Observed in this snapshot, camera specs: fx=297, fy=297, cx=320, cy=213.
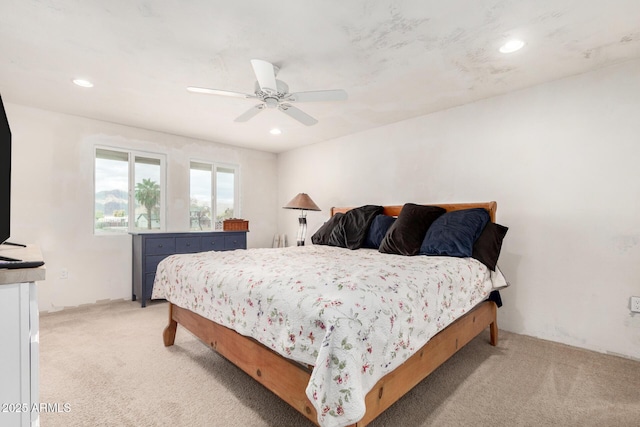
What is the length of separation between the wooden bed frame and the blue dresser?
1.48m

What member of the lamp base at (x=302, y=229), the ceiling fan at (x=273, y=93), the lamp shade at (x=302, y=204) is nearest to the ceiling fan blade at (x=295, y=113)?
the ceiling fan at (x=273, y=93)

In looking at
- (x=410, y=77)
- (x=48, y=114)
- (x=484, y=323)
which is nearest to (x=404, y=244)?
(x=484, y=323)

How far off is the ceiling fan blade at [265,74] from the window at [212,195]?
285 centimetres

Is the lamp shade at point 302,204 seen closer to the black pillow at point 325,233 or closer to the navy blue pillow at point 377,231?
the black pillow at point 325,233

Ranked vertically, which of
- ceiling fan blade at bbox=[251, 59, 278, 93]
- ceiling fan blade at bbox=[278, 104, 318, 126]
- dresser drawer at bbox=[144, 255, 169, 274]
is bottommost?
dresser drawer at bbox=[144, 255, 169, 274]

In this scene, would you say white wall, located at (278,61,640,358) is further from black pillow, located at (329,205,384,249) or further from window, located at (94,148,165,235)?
window, located at (94,148,165,235)

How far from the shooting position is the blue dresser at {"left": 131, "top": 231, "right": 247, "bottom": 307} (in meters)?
3.59

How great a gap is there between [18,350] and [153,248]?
2.92 meters

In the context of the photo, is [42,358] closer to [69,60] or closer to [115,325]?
[115,325]

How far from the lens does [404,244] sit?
2613 mm

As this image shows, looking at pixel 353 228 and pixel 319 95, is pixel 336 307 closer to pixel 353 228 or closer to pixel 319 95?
pixel 319 95

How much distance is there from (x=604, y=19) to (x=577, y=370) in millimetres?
2299

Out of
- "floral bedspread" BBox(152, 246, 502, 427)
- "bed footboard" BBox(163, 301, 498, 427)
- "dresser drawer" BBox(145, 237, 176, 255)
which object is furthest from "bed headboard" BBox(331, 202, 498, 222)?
"dresser drawer" BBox(145, 237, 176, 255)

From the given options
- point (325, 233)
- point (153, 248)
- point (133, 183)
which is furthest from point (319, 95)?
point (133, 183)
